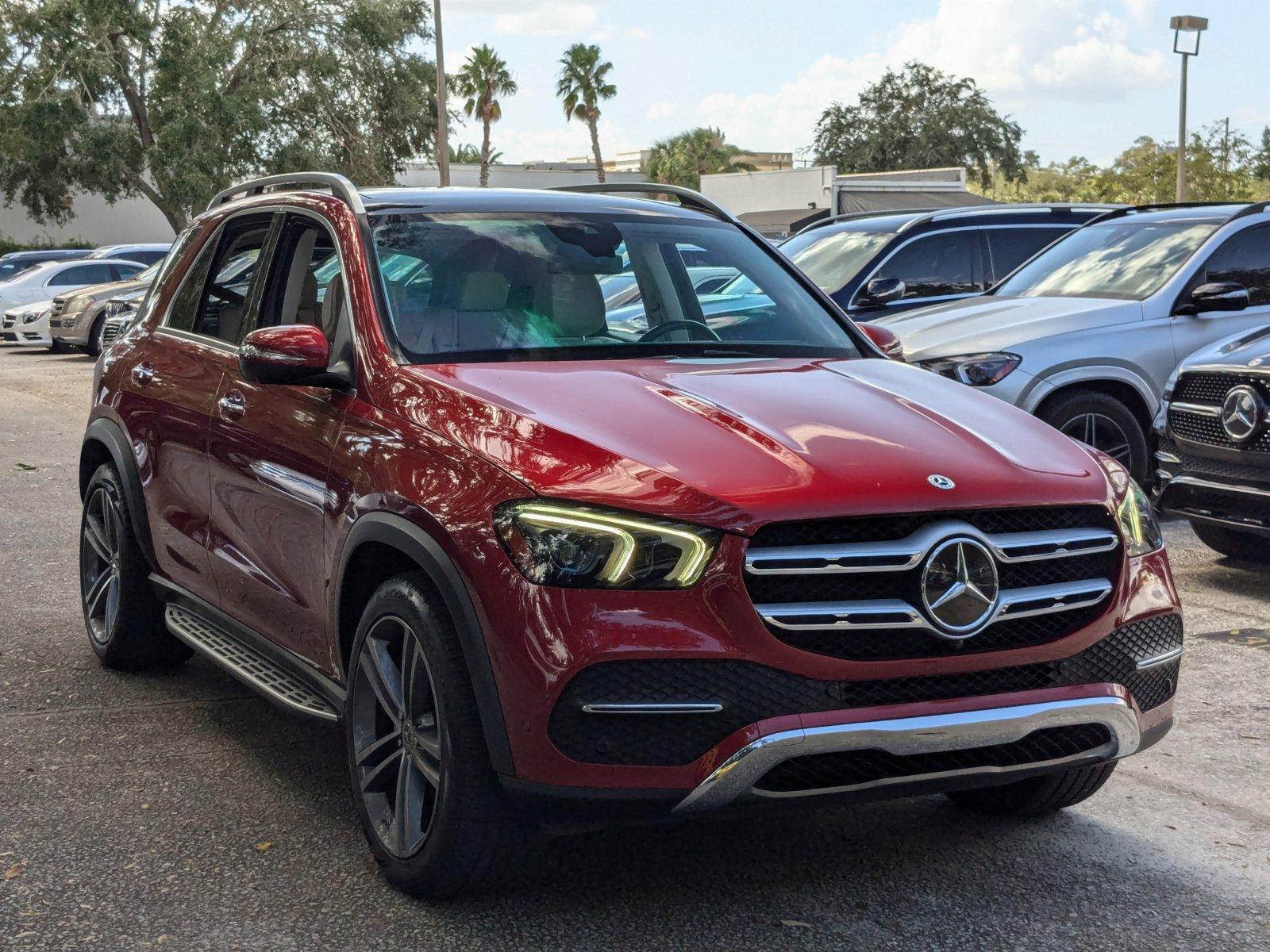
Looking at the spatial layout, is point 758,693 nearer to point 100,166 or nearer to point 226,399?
point 226,399

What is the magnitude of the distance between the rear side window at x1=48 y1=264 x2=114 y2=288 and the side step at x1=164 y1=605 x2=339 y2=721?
941 inches

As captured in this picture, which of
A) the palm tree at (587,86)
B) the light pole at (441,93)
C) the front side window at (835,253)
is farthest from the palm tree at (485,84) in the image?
the front side window at (835,253)

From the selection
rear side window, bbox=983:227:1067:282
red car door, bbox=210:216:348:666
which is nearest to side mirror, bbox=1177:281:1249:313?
rear side window, bbox=983:227:1067:282

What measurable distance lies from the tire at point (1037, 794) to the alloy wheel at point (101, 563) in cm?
324

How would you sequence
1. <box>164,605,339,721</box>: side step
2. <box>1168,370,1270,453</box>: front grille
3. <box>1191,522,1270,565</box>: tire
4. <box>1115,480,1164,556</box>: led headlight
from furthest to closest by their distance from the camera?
<box>1191,522,1270,565</box>: tire < <box>1168,370,1270,453</box>: front grille < <box>164,605,339,721</box>: side step < <box>1115,480,1164,556</box>: led headlight

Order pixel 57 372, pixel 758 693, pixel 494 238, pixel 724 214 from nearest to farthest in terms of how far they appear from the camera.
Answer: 1. pixel 758 693
2. pixel 494 238
3. pixel 724 214
4. pixel 57 372

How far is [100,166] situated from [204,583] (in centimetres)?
3820

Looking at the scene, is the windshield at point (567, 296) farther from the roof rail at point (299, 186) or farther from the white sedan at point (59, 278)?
the white sedan at point (59, 278)

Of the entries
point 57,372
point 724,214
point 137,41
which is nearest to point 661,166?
point 137,41

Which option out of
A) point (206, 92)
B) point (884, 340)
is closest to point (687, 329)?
point (884, 340)

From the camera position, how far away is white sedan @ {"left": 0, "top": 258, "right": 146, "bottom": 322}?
91.5ft

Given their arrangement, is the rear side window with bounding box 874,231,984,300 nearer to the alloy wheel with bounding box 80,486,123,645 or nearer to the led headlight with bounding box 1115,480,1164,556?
the alloy wheel with bounding box 80,486,123,645

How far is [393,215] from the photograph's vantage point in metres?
4.71

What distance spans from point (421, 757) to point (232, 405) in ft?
5.43
